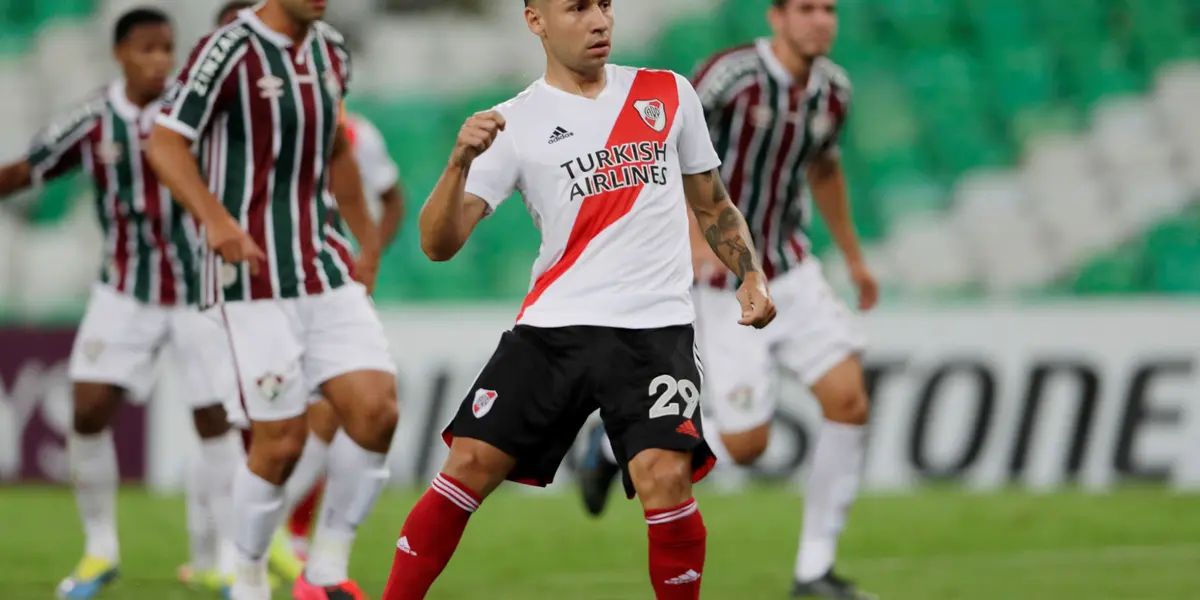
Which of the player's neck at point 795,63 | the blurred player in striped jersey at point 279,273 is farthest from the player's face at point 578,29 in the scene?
the player's neck at point 795,63

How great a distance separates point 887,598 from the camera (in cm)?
680

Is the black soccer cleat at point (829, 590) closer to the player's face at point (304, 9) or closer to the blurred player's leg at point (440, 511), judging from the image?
the blurred player's leg at point (440, 511)

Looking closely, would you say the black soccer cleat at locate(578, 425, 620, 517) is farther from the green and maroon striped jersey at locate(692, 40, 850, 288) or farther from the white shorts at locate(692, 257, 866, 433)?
the green and maroon striped jersey at locate(692, 40, 850, 288)

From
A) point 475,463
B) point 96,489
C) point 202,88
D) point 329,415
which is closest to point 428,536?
point 475,463

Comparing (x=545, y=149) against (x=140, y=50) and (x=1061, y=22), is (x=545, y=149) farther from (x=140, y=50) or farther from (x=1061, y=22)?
(x=1061, y=22)

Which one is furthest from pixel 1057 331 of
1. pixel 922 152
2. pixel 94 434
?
pixel 94 434

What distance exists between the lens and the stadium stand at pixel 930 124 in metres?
12.8

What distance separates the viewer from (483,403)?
484cm

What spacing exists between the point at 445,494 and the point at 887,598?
255 centimetres

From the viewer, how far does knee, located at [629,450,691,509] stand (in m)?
4.72

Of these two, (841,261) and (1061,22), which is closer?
(841,261)

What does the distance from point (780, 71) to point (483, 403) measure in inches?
114

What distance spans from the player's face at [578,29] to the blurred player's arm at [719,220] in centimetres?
47

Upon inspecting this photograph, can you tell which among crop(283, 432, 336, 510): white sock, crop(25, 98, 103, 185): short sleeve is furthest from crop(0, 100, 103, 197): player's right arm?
crop(283, 432, 336, 510): white sock
